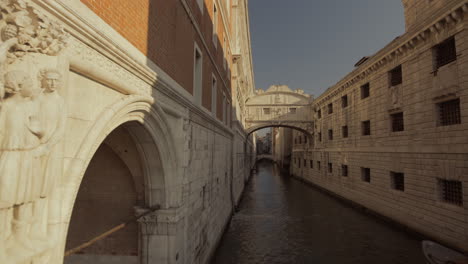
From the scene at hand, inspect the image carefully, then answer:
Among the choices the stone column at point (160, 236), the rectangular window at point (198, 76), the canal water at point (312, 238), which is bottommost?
the canal water at point (312, 238)

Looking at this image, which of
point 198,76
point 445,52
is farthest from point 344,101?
point 198,76

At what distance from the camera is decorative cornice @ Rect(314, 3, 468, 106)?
8.55 metres

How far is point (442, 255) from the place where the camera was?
22.4 ft

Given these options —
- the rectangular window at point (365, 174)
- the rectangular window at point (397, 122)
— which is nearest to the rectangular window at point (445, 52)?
the rectangular window at point (397, 122)

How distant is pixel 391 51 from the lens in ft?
39.8

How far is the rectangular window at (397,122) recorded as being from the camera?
1174cm

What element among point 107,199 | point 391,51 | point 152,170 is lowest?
point 107,199

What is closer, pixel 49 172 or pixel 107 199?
pixel 49 172

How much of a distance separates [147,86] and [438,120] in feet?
37.4

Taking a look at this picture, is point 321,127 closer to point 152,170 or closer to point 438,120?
point 438,120

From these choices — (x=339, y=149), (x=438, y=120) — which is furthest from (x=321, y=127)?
(x=438, y=120)

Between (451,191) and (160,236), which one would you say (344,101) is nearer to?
(451,191)

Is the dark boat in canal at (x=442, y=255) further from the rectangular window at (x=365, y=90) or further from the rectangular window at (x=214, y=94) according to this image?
the rectangular window at (x=365, y=90)

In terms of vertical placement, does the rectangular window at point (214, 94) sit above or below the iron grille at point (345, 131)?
above
